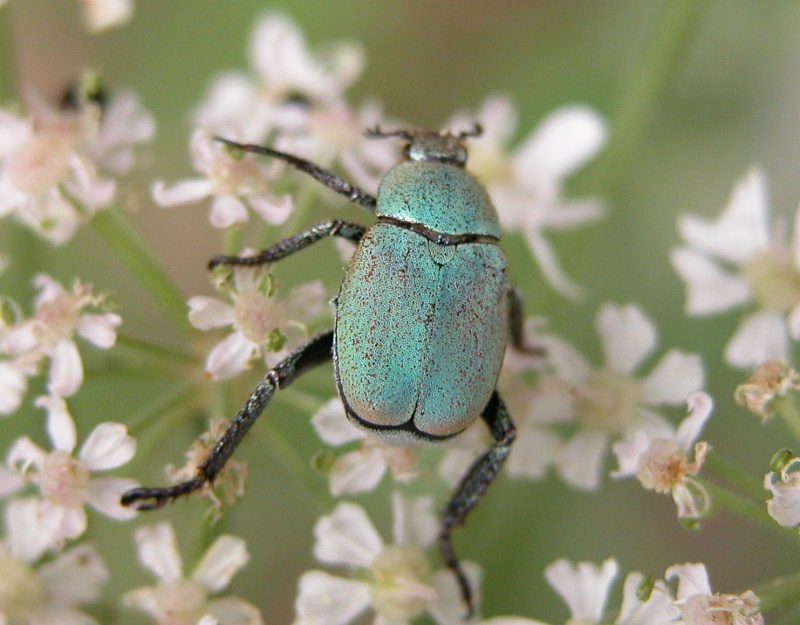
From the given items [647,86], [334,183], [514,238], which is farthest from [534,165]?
[334,183]

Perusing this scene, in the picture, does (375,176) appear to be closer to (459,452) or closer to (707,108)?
(459,452)

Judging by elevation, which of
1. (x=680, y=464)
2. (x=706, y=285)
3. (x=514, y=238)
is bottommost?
(x=680, y=464)

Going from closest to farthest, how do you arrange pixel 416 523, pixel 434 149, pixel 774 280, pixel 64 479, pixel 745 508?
pixel 745 508 → pixel 64 479 → pixel 416 523 → pixel 434 149 → pixel 774 280

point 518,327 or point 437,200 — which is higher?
point 518,327

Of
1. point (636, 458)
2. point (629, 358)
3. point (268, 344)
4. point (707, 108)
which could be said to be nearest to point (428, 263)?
point (268, 344)

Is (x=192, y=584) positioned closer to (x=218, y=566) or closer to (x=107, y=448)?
(x=218, y=566)
